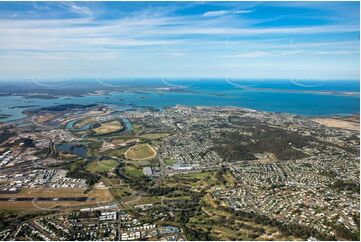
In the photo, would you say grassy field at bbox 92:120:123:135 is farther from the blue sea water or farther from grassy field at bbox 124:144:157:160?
the blue sea water

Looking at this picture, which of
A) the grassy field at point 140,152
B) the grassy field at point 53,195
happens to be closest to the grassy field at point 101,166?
the grassy field at point 140,152

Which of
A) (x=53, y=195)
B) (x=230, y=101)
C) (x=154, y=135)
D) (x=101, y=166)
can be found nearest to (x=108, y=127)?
(x=154, y=135)

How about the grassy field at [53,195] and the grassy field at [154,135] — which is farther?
the grassy field at [154,135]

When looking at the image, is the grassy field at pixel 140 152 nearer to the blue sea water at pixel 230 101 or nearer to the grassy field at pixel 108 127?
the grassy field at pixel 108 127

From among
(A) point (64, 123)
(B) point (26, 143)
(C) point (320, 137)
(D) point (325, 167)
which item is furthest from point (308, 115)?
(B) point (26, 143)

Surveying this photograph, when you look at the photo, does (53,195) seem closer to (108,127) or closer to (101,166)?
(101,166)

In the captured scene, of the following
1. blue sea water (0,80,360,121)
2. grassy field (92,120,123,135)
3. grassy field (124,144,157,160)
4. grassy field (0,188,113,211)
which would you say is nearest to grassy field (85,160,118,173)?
grassy field (124,144,157,160)
